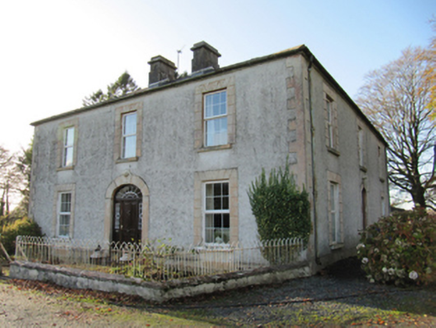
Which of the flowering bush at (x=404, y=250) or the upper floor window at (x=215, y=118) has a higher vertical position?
the upper floor window at (x=215, y=118)

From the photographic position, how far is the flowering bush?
755cm

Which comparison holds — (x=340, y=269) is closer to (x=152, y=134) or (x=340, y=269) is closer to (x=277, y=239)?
(x=277, y=239)

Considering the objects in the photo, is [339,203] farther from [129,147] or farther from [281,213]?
[129,147]

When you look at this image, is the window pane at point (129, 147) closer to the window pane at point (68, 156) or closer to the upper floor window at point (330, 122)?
the window pane at point (68, 156)

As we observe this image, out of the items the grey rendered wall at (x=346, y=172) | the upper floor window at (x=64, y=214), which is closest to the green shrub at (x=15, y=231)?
the upper floor window at (x=64, y=214)

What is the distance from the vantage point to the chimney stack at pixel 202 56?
12.9m

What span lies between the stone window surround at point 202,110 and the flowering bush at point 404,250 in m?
4.85

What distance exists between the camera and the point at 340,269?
Answer: 10047mm

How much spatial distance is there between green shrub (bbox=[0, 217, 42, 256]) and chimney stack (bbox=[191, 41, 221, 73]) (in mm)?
9740

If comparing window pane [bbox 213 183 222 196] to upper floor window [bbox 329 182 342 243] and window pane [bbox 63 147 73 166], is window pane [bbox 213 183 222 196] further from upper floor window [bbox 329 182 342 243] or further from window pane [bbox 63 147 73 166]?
window pane [bbox 63 147 73 166]

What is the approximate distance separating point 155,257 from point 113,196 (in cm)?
701

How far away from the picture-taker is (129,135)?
1365cm

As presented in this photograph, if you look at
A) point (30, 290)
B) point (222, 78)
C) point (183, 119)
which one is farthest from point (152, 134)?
point (30, 290)

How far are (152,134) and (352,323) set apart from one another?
30.7 ft
